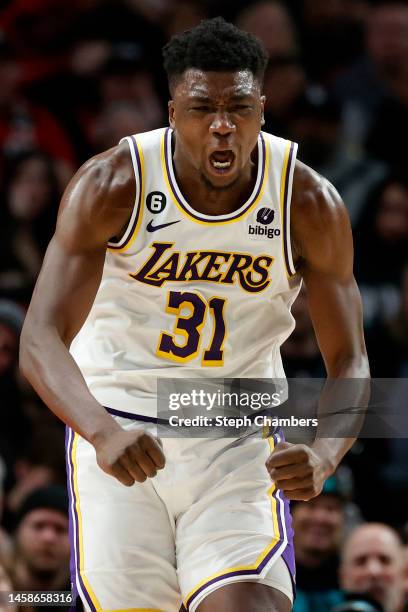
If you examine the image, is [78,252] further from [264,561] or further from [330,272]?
[264,561]

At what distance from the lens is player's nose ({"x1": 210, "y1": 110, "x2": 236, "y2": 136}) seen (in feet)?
11.2

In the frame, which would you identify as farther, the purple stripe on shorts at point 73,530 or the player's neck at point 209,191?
the player's neck at point 209,191

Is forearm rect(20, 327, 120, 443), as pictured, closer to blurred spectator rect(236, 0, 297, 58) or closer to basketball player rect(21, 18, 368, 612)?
basketball player rect(21, 18, 368, 612)

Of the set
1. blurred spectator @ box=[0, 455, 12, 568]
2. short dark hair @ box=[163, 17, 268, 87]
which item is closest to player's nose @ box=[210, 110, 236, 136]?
short dark hair @ box=[163, 17, 268, 87]

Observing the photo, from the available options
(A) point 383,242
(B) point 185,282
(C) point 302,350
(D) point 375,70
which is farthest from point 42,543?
(D) point 375,70

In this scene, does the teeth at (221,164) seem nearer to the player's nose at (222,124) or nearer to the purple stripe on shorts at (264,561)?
the player's nose at (222,124)

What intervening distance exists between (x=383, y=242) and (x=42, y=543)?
9.40 ft

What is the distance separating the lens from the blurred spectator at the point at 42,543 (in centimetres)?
513

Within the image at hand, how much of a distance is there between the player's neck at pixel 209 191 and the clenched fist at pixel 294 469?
0.87 m

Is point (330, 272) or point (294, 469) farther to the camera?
point (330, 272)

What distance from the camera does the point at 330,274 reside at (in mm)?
3680

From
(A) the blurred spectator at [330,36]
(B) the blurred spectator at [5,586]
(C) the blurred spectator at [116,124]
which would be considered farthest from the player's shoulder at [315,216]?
(A) the blurred spectator at [330,36]

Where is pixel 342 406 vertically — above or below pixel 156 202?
below

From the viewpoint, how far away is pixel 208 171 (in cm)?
354
